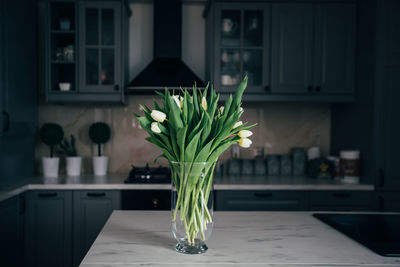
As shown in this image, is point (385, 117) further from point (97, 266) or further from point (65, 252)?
point (65, 252)

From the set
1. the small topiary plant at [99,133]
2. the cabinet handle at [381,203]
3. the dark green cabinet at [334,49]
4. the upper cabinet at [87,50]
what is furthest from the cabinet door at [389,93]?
the small topiary plant at [99,133]

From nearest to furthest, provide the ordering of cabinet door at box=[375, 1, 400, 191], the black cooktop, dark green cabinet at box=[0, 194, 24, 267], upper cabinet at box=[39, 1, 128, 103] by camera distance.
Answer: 1. the black cooktop
2. dark green cabinet at box=[0, 194, 24, 267]
3. cabinet door at box=[375, 1, 400, 191]
4. upper cabinet at box=[39, 1, 128, 103]

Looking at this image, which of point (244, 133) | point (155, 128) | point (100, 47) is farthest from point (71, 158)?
point (244, 133)

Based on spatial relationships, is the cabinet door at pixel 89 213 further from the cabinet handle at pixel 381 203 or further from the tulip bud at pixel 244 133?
the cabinet handle at pixel 381 203

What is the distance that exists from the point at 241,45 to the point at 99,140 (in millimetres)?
1598

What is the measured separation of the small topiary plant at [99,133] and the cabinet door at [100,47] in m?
0.38

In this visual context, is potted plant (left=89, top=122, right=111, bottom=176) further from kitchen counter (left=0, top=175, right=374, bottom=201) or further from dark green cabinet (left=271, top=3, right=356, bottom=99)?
dark green cabinet (left=271, top=3, right=356, bottom=99)

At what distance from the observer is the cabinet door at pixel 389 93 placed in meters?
2.64

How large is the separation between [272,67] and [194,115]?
1982 mm

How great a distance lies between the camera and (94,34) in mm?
2920

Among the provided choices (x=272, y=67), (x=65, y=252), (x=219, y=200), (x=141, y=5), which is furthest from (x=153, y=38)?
(x=65, y=252)

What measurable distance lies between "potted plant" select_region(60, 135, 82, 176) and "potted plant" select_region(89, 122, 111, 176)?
0.50ft

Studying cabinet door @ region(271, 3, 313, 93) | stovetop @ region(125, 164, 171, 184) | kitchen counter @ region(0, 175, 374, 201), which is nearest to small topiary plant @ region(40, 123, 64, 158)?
kitchen counter @ region(0, 175, 374, 201)

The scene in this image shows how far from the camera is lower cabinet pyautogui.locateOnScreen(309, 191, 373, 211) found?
2674 mm
